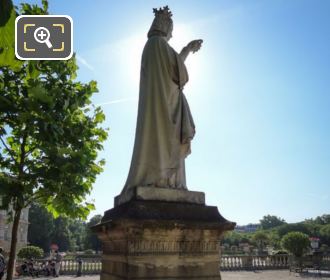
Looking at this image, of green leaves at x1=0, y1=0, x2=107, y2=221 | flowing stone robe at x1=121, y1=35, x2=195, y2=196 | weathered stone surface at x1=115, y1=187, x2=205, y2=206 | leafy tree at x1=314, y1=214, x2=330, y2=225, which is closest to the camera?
weathered stone surface at x1=115, y1=187, x2=205, y2=206

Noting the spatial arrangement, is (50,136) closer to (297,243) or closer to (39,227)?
(297,243)

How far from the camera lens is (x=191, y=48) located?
6.49m

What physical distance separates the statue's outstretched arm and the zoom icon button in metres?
3.82

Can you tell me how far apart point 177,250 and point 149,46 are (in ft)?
10.9

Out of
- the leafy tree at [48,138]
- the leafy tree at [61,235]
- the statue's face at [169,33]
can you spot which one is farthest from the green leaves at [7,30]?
the leafy tree at [61,235]

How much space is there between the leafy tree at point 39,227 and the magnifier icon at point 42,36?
294ft

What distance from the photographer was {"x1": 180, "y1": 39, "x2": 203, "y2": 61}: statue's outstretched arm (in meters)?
6.47

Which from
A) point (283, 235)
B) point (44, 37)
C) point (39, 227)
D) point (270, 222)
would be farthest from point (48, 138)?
point (270, 222)

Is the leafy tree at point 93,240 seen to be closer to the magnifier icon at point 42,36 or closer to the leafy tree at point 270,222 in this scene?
the magnifier icon at point 42,36

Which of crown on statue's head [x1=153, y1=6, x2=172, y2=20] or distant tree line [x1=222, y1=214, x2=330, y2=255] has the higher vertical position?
crown on statue's head [x1=153, y1=6, x2=172, y2=20]

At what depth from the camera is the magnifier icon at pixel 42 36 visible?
263 centimetres

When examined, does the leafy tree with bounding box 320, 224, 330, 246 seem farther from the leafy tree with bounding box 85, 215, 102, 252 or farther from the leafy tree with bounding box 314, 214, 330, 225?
the leafy tree with bounding box 85, 215, 102, 252

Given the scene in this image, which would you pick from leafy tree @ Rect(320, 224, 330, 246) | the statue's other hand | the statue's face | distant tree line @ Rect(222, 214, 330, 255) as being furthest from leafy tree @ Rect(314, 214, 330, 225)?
the statue's face

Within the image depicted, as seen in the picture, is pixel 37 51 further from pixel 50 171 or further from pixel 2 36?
pixel 50 171
